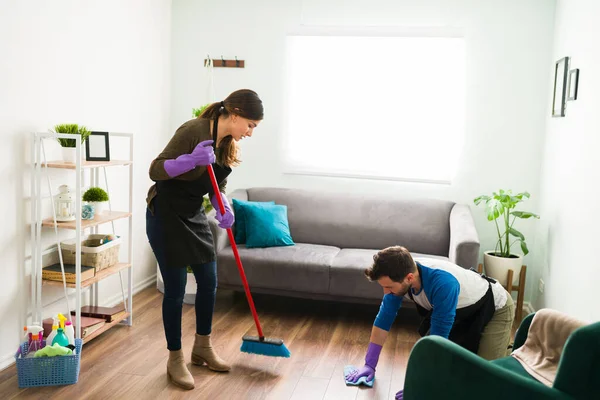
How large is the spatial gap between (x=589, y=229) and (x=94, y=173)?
8.81ft

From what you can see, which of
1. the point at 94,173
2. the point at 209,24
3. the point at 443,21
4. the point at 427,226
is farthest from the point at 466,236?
the point at 209,24

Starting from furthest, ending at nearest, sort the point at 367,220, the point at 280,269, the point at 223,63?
the point at 223,63, the point at 367,220, the point at 280,269

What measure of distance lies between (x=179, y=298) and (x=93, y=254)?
0.73m

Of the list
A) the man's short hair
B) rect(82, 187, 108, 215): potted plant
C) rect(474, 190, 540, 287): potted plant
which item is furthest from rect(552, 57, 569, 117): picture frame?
rect(82, 187, 108, 215): potted plant

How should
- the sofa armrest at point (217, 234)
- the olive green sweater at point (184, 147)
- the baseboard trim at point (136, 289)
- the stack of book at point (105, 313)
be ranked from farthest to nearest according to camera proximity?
the baseboard trim at point (136, 289)
the sofa armrest at point (217, 234)
the stack of book at point (105, 313)
the olive green sweater at point (184, 147)

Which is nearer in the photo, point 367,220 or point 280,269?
point 280,269

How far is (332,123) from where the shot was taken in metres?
4.55

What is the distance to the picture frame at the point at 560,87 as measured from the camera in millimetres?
3535

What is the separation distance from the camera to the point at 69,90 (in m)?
3.40

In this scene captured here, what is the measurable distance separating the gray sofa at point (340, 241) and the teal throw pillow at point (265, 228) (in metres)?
0.07

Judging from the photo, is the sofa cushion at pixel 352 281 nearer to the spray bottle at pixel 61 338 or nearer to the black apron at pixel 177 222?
the black apron at pixel 177 222

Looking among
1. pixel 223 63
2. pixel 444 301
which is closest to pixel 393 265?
pixel 444 301

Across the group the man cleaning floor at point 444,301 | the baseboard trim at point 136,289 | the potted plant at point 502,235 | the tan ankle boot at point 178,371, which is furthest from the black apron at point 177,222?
the potted plant at point 502,235

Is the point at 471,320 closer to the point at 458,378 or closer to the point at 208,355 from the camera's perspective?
the point at 458,378
